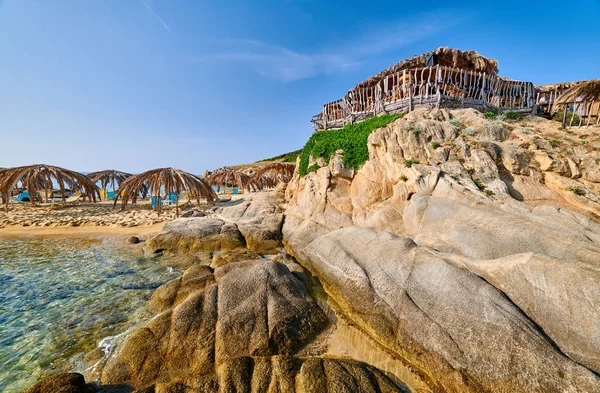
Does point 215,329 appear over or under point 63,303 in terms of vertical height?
over

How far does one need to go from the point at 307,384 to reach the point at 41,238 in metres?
17.1

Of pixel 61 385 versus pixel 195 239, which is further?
pixel 195 239

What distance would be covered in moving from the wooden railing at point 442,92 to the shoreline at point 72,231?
722 inches

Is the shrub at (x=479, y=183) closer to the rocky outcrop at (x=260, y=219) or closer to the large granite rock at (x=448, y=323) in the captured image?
the large granite rock at (x=448, y=323)

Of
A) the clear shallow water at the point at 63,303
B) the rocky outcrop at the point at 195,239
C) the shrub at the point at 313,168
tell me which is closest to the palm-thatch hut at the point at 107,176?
the clear shallow water at the point at 63,303

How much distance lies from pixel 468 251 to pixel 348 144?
8.76 meters

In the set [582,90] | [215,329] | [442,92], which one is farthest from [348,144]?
[582,90]

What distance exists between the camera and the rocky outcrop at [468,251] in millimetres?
3746

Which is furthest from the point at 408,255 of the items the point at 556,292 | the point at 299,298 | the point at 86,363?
the point at 86,363

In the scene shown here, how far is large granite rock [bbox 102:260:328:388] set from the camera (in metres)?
3.88

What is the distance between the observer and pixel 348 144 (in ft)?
44.5

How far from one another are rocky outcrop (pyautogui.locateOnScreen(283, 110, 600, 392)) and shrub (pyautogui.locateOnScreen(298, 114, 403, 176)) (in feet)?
2.18

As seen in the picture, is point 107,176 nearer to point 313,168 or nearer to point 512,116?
point 313,168

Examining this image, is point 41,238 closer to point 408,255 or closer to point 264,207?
point 264,207
